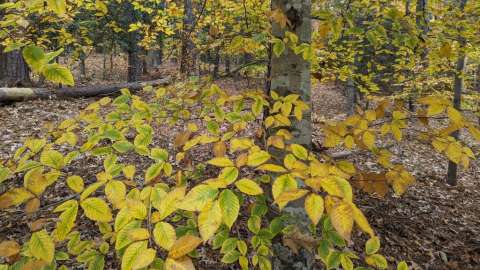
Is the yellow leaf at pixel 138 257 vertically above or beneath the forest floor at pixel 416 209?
above

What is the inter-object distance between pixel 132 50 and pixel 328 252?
16088 mm

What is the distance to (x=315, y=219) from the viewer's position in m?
1.07

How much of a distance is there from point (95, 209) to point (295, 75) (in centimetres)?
192

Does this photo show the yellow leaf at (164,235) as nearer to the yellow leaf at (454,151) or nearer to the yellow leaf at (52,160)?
the yellow leaf at (52,160)

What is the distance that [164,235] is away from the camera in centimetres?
112

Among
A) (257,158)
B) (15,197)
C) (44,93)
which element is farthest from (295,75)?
(44,93)

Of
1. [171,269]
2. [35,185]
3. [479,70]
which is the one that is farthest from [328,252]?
[479,70]

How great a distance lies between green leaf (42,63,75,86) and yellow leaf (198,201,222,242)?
76 cm

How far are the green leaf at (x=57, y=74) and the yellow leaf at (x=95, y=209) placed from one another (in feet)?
1.63

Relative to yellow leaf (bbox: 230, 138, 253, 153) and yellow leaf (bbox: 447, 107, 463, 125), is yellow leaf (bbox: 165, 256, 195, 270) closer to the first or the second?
yellow leaf (bbox: 230, 138, 253, 153)

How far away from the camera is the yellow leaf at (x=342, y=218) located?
106 cm

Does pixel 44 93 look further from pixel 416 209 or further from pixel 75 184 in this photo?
pixel 416 209

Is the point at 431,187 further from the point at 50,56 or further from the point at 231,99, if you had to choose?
the point at 50,56

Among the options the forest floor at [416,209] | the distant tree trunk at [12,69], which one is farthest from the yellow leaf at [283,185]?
the distant tree trunk at [12,69]
